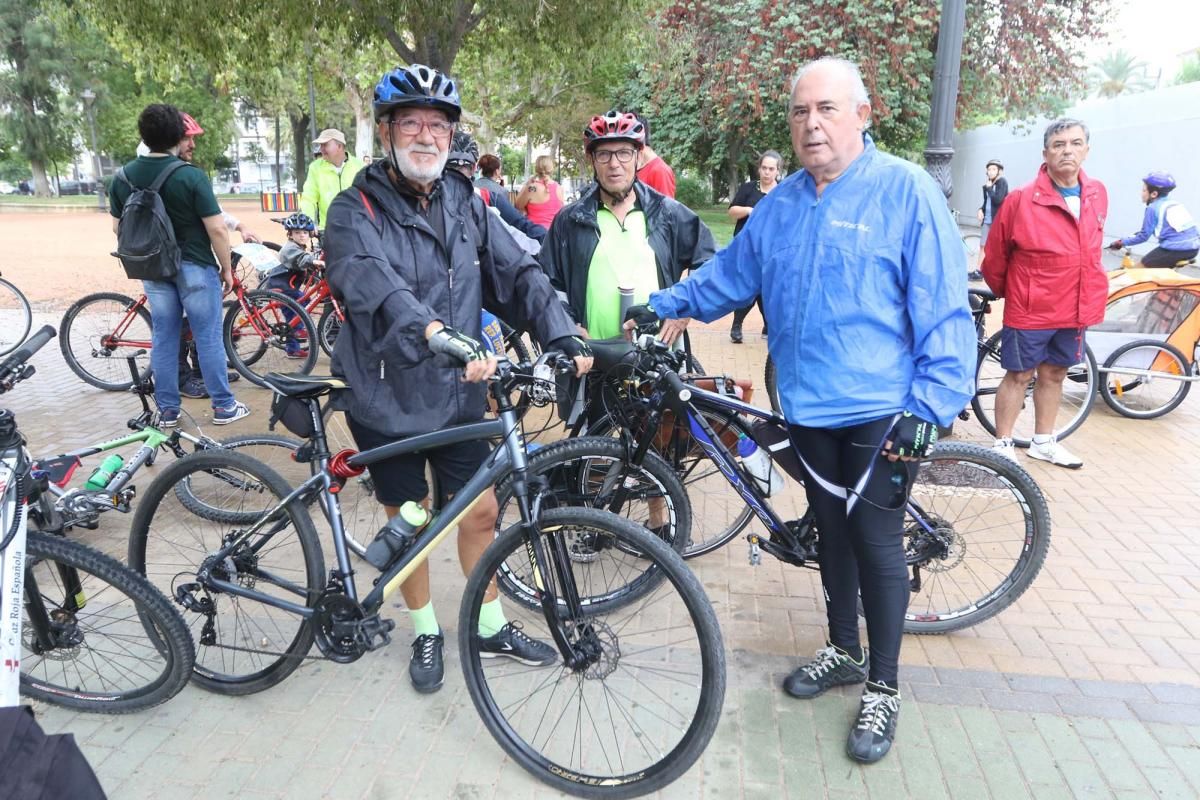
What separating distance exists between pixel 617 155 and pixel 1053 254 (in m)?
2.74

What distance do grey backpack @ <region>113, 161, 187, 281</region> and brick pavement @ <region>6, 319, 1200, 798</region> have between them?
292 centimetres

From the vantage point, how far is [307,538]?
8.66 ft

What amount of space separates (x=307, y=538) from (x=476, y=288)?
3.17 feet

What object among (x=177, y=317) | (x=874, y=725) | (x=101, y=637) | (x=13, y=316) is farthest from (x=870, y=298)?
(x=13, y=316)

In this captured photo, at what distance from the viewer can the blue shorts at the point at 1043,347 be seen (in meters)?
4.86

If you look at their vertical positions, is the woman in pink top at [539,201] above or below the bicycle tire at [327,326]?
above

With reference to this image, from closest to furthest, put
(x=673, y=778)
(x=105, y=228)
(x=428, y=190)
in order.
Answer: (x=673, y=778), (x=428, y=190), (x=105, y=228)

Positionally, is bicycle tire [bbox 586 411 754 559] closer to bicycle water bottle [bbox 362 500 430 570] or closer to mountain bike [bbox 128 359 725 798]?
mountain bike [bbox 128 359 725 798]

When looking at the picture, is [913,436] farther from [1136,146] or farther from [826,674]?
[1136,146]

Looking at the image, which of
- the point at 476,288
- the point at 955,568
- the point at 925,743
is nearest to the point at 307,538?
the point at 476,288

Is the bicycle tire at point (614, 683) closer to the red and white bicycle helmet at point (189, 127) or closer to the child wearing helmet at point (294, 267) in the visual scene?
the red and white bicycle helmet at point (189, 127)

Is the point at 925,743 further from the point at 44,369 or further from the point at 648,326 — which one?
the point at 44,369

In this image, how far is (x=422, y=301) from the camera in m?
2.58

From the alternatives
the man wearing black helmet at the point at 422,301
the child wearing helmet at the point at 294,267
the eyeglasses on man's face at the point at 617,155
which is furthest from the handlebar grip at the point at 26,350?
the child wearing helmet at the point at 294,267
